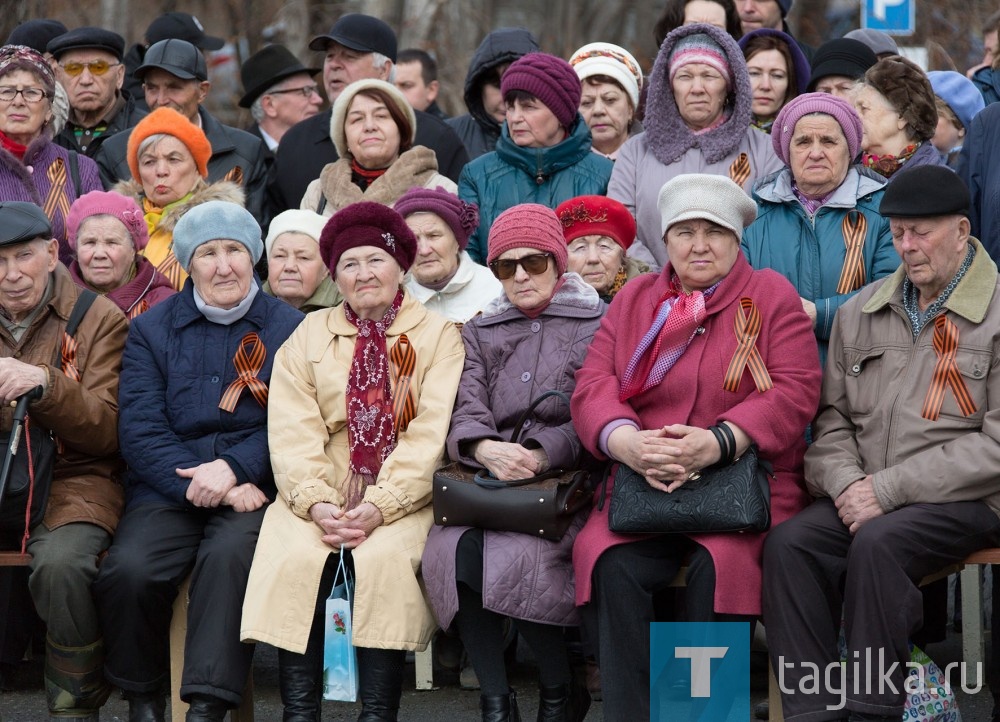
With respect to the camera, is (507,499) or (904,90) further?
(904,90)

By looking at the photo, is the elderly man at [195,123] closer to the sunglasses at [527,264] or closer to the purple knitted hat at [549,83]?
the purple knitted hat at [549,83]

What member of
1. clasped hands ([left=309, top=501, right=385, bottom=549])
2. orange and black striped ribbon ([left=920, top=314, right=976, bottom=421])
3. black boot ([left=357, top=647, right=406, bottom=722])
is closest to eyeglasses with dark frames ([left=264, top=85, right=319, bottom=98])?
clasped hands ([left=309, top=501, right=385, bottom=549])

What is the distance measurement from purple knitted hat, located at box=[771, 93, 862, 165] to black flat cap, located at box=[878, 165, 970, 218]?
66 cm

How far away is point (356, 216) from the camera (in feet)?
18.4

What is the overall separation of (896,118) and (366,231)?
241 cm

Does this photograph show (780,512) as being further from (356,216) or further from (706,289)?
(356,216)

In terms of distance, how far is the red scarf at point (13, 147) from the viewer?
23.0 feet

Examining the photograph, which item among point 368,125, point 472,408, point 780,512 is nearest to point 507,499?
point 472,408

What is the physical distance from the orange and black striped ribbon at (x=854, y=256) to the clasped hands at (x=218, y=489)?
2.45 metres

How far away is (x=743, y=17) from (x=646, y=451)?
3824 millimetres

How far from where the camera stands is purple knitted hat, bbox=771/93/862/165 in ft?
18.9

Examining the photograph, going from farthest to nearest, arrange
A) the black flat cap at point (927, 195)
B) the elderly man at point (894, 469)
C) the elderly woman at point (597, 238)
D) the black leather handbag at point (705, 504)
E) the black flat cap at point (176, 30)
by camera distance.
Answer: the black flat cap at point (176, 30), the elderly woman at point (597, 238), the black flat cap at point (927, 195), the black leather handbag at point (705, 504), the elderly man at point (894, 469)

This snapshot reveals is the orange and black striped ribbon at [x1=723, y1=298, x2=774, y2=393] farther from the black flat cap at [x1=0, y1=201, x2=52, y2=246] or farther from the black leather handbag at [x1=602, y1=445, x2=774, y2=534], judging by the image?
the black flat cap at [x1=0, y1=201, x2=52, y2=246]

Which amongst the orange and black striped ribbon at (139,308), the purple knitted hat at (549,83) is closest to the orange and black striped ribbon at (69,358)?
the orange and black striped ribbon at (139,308)
